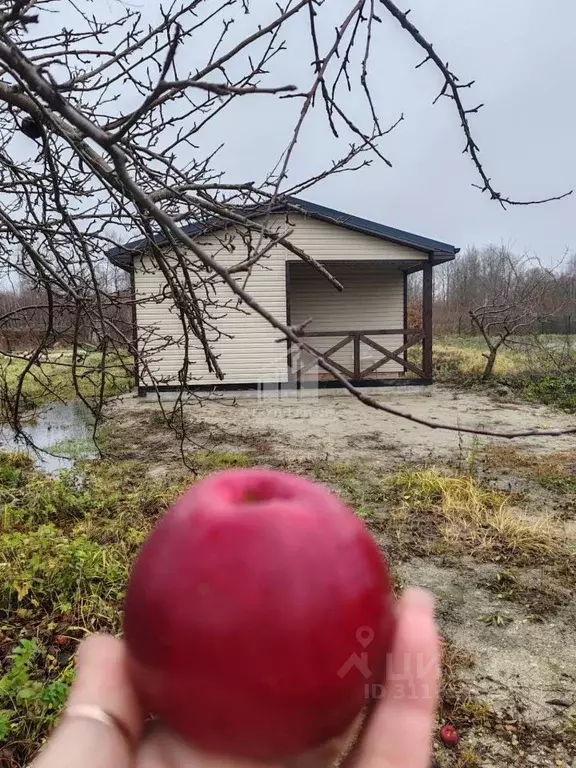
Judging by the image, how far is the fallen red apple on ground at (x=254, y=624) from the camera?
0.73 m

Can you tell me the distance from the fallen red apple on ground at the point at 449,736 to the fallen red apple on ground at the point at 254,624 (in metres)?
2.24

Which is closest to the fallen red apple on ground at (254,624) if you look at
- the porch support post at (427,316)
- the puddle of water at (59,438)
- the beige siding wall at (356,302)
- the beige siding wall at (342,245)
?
the puddle of water at (59,438)

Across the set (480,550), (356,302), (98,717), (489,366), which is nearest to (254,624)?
(98,717)

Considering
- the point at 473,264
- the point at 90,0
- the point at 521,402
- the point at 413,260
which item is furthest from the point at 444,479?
the point at 473,264

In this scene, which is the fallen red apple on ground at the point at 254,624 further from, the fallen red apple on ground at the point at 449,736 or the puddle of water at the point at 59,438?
A: the puddle of water at the point at 59,438

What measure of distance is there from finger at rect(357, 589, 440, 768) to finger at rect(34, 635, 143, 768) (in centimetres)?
37

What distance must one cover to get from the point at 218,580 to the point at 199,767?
0.29m

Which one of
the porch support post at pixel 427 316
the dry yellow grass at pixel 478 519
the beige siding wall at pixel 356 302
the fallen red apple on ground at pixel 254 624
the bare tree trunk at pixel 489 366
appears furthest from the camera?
the beige siding wall at pixel 356 302

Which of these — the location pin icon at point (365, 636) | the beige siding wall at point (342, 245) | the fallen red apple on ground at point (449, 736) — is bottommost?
the fallen red apple on ground at point (449, 736)

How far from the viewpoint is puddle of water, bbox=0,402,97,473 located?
312 inches

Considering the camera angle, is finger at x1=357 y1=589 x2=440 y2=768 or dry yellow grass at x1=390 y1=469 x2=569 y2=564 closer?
finger at x1=357 y1=589 x2=440 y2=768

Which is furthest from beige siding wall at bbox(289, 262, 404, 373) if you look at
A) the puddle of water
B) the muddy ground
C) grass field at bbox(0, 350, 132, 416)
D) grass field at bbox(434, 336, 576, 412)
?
the puddle of water

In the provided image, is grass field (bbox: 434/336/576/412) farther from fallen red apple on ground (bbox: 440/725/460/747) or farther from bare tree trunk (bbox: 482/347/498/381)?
fallen red apple on ground (bbox: 440/725/460/747)

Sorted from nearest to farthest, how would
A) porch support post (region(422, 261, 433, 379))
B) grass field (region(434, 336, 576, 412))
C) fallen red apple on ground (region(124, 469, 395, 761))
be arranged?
1. fallen red apple on ground (region(124, 469, 395, 761))
2. grass field (region(434, 336, 576, 412))
3. porch support post (region(422, 261, 433, 379))
